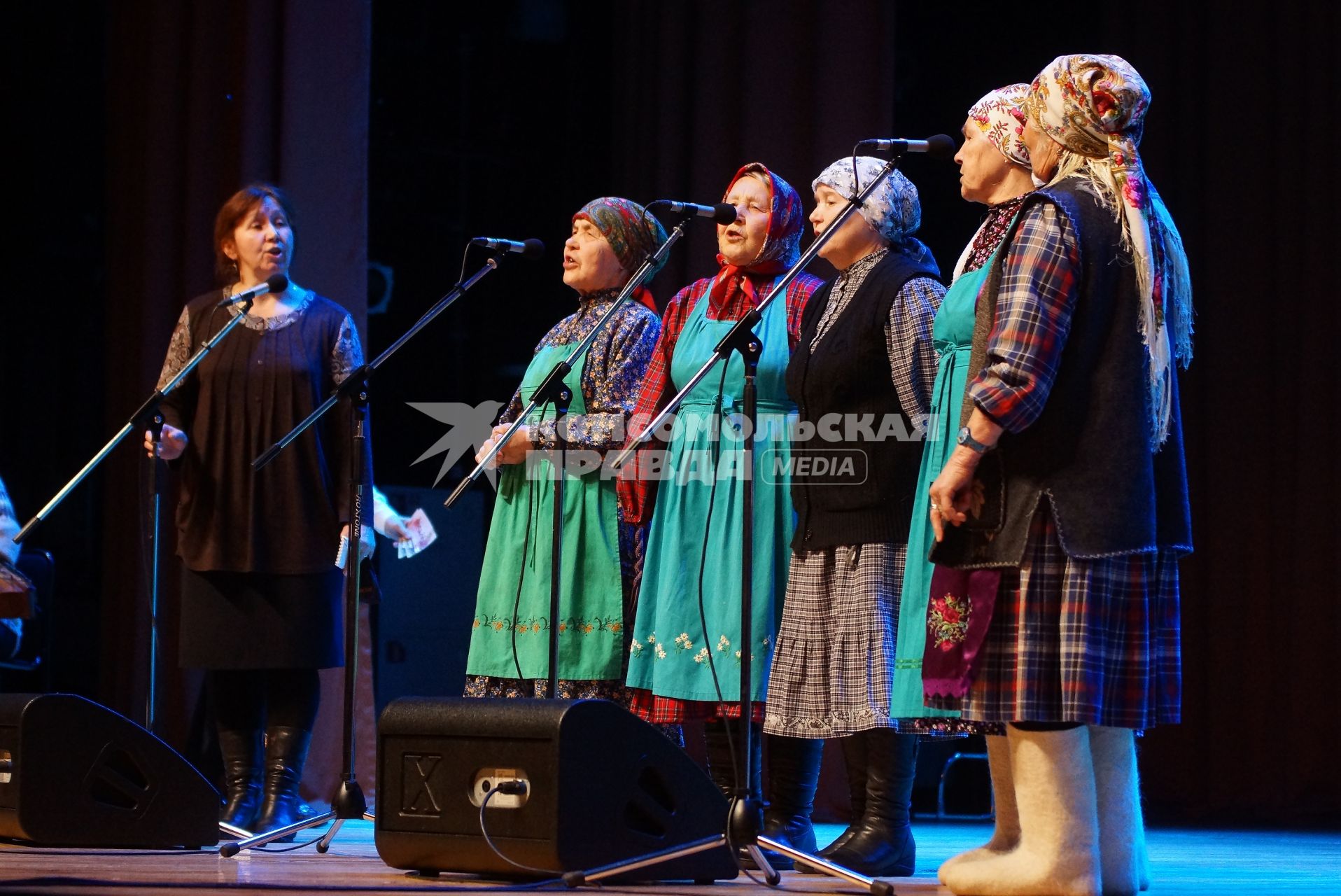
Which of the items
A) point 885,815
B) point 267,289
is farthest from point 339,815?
point 267,289

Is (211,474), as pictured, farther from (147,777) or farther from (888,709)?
(888,709)

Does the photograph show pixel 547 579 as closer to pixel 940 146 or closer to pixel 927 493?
pixel 927 493

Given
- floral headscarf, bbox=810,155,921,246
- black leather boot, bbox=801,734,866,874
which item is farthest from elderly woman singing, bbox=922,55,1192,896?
floral headscarf, bbox=810,155,921,246

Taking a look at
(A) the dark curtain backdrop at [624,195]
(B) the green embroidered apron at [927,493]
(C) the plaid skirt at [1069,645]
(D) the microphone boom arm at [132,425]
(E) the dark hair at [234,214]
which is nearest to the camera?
(C) the plaid skirt at [1069,645]

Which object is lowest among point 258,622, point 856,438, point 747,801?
point 747,801

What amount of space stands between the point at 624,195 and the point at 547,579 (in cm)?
250

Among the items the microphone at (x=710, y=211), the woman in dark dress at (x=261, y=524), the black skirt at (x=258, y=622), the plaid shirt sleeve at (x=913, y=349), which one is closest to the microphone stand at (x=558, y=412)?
the microphone at (x=710, y=211)

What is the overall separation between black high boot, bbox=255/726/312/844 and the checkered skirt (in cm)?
130

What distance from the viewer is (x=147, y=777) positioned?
10.6 ft

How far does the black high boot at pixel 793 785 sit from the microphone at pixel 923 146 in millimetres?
1212

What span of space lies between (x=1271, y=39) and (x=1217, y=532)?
1563mm

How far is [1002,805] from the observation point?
279cm

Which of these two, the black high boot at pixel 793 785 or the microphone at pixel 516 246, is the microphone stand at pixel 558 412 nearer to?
the microphone at pixel 516 246

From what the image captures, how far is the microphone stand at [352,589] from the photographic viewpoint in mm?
3238
